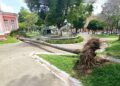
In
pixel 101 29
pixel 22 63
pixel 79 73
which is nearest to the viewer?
pixel 79 73

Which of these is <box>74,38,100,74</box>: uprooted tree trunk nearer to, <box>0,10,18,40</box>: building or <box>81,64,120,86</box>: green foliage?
<box>81,64,120,86</box>: green foliage

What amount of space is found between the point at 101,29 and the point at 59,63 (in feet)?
127

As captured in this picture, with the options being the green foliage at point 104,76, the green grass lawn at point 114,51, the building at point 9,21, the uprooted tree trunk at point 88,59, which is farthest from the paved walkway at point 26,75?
the building at point 9,21

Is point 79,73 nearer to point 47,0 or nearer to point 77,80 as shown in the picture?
point 77,80

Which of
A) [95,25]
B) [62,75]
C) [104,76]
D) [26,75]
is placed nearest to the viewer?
[104,76]

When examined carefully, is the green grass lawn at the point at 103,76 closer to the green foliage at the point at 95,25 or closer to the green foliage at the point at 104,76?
the green foliage at the point at 104,76

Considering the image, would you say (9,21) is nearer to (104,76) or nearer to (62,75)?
(62,75)

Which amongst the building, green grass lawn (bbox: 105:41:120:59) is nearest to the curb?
green grass lawn (bbox: 105:41:120:59)

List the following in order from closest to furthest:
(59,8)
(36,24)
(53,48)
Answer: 1. (53,48)
2. (59,8)
3. (36,24)

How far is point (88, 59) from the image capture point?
29.9 ft

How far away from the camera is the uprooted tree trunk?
8.94m

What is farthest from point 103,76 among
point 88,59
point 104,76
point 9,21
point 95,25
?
point 95,25

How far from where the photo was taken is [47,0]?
28156 mm

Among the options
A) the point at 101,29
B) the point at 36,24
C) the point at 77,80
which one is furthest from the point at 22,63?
the point at 36,24
